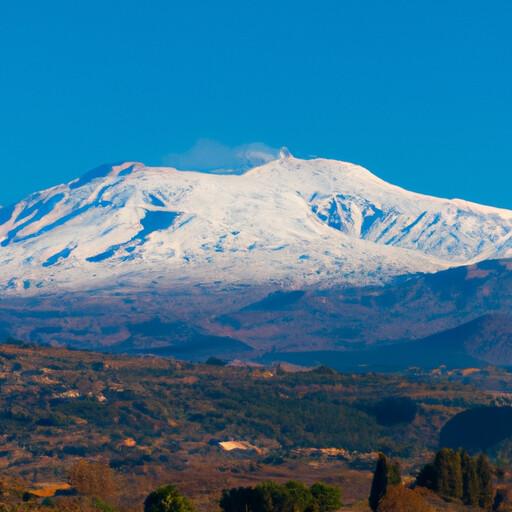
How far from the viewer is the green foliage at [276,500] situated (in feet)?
291

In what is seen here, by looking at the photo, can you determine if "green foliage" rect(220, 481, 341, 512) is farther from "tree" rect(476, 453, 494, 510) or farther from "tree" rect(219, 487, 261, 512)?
"tree" rect(476, 453, 494, 510)

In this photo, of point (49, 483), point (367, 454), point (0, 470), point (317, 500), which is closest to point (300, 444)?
point (367, 454)

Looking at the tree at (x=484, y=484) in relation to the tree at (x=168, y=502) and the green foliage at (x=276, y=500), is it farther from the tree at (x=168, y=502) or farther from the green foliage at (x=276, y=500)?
the tree at (x=168, y=502)

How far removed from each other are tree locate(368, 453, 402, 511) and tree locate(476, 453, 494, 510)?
24.0 ft

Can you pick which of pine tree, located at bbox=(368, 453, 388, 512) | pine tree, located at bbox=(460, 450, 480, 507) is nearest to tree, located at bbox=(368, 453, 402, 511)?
pine tree, located at bbox=(368, 453, 388, 512)

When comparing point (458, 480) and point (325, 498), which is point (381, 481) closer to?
point (325, 498)

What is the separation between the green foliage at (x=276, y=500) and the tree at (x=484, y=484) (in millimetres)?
20303

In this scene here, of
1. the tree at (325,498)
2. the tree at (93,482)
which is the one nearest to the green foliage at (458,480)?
the tree at (325,498)

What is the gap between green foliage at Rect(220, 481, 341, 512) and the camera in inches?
3492

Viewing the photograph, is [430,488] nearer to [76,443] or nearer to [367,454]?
[367,454]

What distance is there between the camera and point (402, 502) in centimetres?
9281

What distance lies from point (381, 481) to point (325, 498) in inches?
331

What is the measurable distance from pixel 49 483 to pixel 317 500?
4766 centimetres

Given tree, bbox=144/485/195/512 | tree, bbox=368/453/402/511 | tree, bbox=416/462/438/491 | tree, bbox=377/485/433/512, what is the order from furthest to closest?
1. tree, bbox=416/462/438/491
2. tree, bbox=368/453/402/511
3. tree, bbox=377/485/433/512
4. tree, bbox=144/485/195/512
